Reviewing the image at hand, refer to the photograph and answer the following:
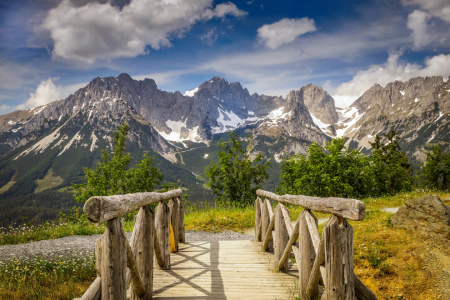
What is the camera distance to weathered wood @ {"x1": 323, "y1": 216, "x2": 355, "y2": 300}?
327 centimetres

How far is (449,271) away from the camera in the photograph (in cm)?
807

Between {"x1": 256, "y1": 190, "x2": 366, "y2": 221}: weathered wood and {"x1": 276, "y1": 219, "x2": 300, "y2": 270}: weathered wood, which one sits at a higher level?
{"x1": 256, "y1": 190, "x2": 366, "y2": 221}: weathered wood

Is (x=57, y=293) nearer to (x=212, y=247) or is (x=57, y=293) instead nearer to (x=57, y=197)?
(x=212, y=247)

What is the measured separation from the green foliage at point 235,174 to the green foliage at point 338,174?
20.3 ft

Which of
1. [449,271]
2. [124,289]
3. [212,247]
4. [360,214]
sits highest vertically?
[360,214]

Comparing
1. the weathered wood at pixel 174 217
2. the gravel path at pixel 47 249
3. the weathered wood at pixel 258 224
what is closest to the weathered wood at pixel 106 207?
the weathered wood at pixel 174 217

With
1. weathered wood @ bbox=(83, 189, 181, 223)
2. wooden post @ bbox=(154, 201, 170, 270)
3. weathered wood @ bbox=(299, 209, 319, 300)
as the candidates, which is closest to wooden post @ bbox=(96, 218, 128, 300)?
weathered wood @ bbox=(83, 189, 181, 223)

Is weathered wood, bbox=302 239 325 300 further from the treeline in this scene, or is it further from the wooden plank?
the treeline

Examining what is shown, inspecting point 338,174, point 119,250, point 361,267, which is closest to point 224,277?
point 119,250

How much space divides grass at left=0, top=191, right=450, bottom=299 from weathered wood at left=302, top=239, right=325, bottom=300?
16.7ft

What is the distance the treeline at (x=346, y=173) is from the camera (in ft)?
78.0

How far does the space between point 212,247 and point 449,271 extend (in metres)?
Result: 7.55

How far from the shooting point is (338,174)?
2412 centimetres

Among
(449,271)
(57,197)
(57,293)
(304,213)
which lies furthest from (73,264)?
(57,197)
